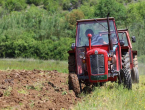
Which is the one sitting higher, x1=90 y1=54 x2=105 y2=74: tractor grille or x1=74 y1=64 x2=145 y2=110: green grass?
x1=90 y1=54 x2=105 y2=74: tractor grille

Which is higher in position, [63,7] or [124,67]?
[63,7]

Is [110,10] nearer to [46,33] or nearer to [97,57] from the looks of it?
[46,33]

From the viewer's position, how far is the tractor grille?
9469 millimetres

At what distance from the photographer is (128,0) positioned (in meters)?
144

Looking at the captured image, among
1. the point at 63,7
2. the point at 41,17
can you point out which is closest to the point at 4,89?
the point at 41,17

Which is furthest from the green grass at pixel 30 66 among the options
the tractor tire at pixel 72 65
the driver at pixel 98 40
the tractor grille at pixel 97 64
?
the tractor grille at pixel 97 64

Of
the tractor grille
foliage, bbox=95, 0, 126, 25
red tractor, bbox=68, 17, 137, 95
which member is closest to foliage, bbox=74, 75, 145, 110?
red tractor, bbox=68, 17, 137, 95

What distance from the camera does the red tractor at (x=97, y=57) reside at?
375 inches

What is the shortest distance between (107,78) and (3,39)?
3781cm

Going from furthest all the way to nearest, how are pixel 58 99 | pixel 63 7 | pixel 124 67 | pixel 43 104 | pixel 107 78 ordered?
pixel 63 7 → pixel 124 67 → pixel 107 78 → pixel 58 99 → pixel 43 104

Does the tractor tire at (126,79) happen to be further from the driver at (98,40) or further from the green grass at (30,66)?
the green grass at (30,66)

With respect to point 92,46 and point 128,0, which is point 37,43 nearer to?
point 92,46

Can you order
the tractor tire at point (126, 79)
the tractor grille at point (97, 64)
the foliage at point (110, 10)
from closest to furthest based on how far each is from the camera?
1. the tractor grille at point (97, 64)
2. the tractor tire at point (126, 79)
3. the foliage at point (110, 10)

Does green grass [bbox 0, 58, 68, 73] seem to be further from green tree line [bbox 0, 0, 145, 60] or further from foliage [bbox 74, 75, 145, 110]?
green tree line [bbox 0, 0, 145, 60]
